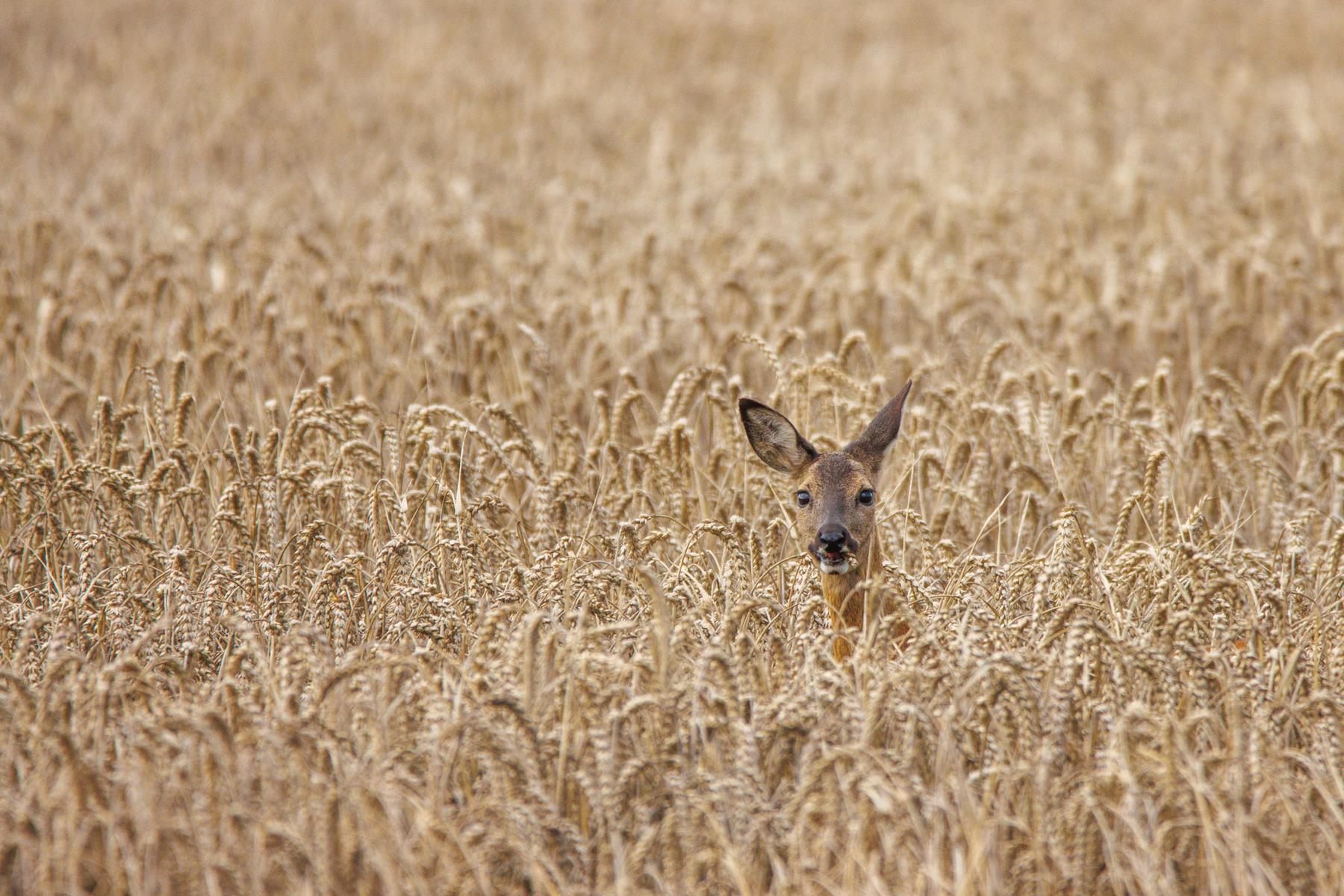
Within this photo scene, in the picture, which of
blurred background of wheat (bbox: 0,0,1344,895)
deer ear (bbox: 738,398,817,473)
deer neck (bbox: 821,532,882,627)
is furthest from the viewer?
deer ear (bbox: 738,398,817,473)

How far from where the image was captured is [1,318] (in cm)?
777

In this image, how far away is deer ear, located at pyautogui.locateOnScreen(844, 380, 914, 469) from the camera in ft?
15.8

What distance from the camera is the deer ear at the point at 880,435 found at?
4816 mm

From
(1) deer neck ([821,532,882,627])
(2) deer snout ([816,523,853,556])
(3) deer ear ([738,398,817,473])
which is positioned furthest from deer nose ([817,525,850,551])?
(3) deer ear ([738,398,817,473])

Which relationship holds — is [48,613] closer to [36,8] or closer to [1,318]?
[1,318]

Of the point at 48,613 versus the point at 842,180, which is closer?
the point at 48,613

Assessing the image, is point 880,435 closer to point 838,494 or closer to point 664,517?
point 838,494

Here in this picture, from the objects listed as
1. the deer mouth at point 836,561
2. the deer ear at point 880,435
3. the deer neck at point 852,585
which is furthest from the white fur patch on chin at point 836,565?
the deer ear at point 880,435

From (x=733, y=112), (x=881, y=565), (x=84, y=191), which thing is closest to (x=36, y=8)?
(x=84, y=191)

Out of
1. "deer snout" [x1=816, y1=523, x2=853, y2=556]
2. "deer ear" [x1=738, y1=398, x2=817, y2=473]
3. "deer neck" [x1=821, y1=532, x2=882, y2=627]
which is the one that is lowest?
"deer neck" [x1=821, y1=532, x2=882, y2=627]

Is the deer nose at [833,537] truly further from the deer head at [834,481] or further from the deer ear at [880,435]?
the deer ear at [880,435]

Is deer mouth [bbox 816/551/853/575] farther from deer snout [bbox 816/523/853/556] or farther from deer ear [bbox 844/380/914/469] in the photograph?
deer ear [bbox 844/380/914/469]

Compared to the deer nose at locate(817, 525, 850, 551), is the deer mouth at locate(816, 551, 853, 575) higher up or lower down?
lower down

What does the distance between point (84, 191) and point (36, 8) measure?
341 inches
